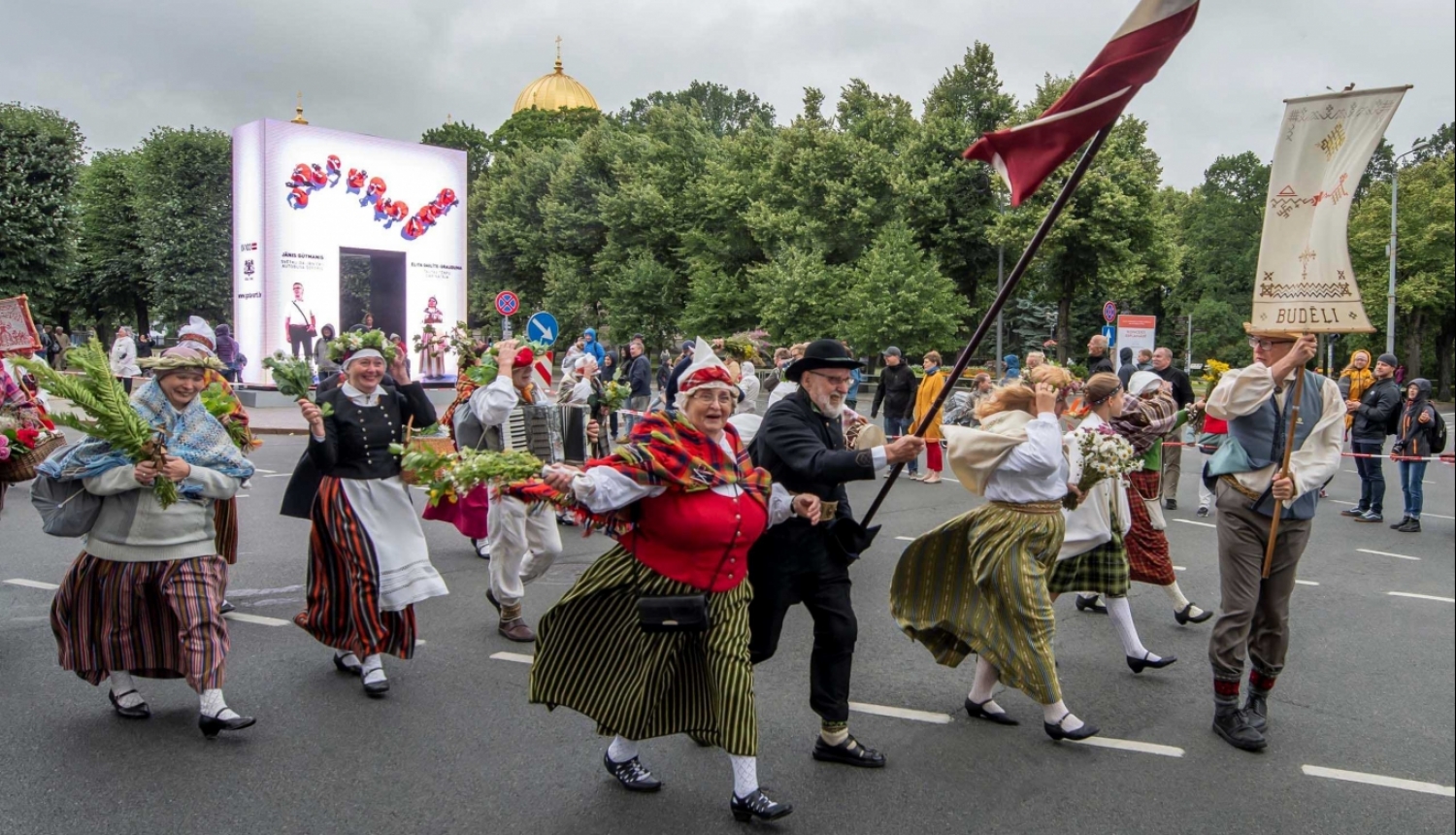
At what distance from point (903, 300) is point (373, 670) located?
30.0m

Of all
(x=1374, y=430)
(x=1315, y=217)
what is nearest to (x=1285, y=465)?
(x=1315, y=217)

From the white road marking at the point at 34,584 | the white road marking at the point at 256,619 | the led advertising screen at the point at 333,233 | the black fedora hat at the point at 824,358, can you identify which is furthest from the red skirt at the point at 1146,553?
the led advertising screen at the point at 333,233

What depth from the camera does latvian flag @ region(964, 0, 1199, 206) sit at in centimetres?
370

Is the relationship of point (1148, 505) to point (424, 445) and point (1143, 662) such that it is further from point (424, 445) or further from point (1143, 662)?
point (424, 445)

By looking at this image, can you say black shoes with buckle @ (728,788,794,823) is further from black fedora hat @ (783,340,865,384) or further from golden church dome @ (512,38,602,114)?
golden church dome @ (512,38,602,114)

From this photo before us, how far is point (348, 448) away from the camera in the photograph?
5.70 meters

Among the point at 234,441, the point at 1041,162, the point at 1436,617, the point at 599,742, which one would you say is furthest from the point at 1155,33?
the point at 1436,617

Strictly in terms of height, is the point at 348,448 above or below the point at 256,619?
above

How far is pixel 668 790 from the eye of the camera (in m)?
4.39

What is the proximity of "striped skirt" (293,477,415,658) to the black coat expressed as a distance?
0.14 metres

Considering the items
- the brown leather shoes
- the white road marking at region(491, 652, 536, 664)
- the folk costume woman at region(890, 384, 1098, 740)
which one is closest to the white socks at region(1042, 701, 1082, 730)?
the folk costume woman at region(890, 384, 1098, 740)

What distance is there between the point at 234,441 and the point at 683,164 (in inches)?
1584

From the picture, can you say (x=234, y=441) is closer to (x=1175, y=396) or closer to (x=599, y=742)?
(x=599, y=742)

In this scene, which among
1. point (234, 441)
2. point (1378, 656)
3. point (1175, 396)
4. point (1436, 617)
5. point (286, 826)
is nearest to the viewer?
point (286, 826)
